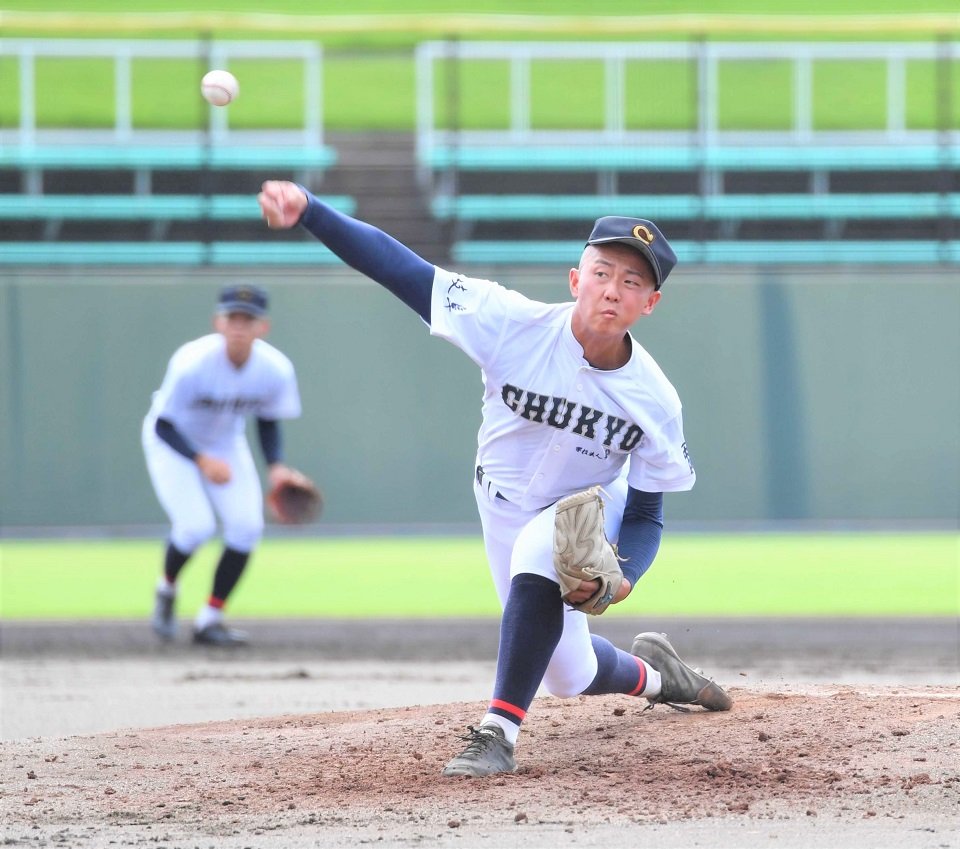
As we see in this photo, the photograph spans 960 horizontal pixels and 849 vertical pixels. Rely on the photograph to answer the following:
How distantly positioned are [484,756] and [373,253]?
1.44 m

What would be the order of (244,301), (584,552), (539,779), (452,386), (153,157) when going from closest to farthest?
(584,552)
(539,779)
(244,301)
(452,386)
(153,157)

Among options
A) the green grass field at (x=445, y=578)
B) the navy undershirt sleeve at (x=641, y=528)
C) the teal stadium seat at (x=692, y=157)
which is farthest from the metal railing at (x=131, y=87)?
the navy undershirt sleeve at (x=641, y=528)

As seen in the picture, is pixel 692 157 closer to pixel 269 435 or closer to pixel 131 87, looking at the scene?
pixel 269 435

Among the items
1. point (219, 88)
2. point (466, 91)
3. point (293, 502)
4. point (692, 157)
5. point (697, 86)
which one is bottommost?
point (293, 502)

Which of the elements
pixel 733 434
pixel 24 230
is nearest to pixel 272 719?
pixel 733 434

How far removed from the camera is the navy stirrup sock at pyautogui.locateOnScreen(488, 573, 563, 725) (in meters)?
4.05

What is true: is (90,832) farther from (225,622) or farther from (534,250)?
(534,250)

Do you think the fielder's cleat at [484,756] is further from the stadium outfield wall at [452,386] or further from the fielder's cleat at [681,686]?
the stadium outfield wall at [452,386]

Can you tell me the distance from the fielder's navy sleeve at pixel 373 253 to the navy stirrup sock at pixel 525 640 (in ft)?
2.73

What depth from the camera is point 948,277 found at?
44.9 feet

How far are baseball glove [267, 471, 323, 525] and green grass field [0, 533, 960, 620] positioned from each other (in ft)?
4.57

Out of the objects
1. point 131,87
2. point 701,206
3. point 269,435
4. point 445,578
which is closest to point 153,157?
point 131,87

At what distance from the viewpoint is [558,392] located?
4.03 m

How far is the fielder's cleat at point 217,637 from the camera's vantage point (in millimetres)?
8180
